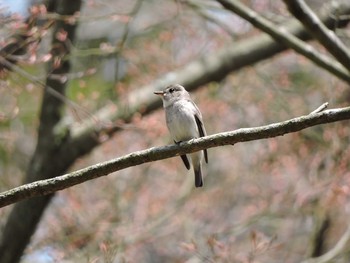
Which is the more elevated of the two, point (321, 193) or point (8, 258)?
point (8, 258)

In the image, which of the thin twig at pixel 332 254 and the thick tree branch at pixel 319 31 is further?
the thin twig at pixel 332 254

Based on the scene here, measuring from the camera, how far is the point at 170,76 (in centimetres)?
633

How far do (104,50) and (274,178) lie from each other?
10.9ft

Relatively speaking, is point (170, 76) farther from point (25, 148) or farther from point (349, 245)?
point (25, 148)

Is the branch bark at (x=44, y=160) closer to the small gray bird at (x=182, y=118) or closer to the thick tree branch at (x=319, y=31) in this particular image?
the small gray bird at (x=182, y=118)

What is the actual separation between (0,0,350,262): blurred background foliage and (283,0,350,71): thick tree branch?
1323mm

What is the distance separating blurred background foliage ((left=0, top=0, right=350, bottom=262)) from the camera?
6387mm

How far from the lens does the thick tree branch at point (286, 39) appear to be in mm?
4816

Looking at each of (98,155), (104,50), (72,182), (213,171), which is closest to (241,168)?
(213,171)

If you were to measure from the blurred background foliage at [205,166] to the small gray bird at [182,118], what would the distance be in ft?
1.64

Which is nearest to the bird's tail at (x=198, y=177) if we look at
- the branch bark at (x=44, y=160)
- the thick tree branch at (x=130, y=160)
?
the branch bark at (x=44, y=160)

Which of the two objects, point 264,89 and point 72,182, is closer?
point 72,182

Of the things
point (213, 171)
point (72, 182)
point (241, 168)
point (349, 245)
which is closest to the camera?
point (72, 182)

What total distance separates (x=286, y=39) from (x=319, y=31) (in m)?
0.50
